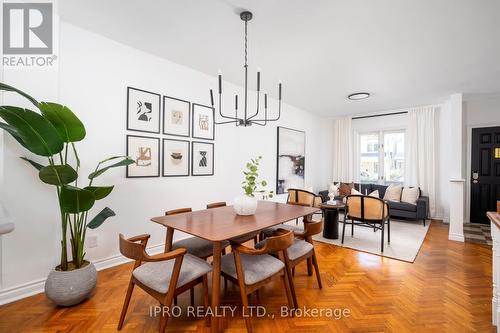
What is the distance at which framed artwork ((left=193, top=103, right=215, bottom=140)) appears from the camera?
3.42 m

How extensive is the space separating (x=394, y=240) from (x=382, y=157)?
2869 mm

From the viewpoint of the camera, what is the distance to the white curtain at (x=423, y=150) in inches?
200

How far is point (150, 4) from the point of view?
6.56 feet

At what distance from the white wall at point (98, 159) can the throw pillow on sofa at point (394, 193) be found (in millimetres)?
3867

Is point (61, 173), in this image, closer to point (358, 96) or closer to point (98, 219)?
point (98, 219)

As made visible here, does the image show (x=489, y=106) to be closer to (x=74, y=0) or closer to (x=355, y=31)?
(x=355, y=31)

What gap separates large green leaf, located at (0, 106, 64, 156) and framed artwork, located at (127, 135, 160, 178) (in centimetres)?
90

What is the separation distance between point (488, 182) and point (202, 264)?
6073 mm

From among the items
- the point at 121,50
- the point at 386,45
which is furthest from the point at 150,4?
the point at 386,45

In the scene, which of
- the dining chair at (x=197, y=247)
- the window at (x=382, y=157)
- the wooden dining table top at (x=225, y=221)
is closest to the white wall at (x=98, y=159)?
the dining chair at (x=197, y=247)

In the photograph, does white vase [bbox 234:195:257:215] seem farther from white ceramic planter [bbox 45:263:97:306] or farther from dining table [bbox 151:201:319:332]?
white ceramic planter [bbox 45:263:97:306]

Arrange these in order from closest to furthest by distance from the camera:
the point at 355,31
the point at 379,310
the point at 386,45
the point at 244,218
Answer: the point at 379,310
the point at 244,218
the point at 355,31
the point at 386,45

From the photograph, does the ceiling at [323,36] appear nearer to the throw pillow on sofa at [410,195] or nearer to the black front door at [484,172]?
the black front door at [484,172]

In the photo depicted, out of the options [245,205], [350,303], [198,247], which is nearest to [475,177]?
[350,303]
